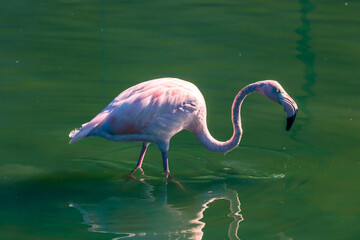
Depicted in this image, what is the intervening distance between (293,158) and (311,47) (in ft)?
17.6

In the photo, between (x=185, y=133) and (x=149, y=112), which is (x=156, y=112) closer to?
(x=149, y=112)

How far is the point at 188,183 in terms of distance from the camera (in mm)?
7641

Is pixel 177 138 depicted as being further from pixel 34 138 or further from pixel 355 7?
pixel 355 7

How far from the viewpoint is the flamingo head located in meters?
7.45

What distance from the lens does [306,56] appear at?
1275 cm

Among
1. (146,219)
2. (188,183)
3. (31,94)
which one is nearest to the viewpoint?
(146,219)

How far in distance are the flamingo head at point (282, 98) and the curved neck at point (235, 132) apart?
0.13 m

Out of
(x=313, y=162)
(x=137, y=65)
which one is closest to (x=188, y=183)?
(x=313, y=162)

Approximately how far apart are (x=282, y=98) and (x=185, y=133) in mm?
2089

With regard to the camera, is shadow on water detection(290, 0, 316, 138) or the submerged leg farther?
shadow on water detection(290, 0, 316, 138)

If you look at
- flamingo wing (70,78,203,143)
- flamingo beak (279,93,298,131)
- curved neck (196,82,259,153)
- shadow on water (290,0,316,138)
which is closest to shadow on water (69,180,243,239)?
curved neck (196,82,259,153)

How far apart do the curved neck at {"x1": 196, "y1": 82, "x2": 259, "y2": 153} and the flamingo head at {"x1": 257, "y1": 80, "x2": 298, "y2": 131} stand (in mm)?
127

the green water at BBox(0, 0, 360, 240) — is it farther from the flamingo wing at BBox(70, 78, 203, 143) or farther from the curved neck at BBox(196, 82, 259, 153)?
the flamingo wing at BBox(70, 78, 203, 143)

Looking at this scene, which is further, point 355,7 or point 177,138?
point 355,7
